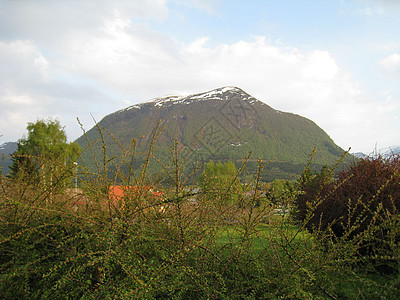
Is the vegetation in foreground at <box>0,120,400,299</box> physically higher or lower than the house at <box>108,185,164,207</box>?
lower

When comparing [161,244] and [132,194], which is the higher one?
[132,194]

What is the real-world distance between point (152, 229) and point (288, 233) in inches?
61.3

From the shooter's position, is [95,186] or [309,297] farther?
[95,186]

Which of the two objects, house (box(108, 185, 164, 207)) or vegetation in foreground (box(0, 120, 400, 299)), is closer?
vegetation in foreground (box(0, 120, 400, 299))

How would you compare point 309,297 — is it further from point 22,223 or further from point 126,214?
point 22,223

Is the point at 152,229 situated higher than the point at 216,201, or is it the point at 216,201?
the point at 216,201

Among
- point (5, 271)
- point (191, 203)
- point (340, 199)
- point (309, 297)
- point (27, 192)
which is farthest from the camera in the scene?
point (340, 199)

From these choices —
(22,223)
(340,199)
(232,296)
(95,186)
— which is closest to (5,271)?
(22,223)

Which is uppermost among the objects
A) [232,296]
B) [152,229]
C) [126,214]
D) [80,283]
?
[126,214]

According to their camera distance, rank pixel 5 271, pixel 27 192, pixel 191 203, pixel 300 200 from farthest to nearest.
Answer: pixel 300 200
pixel 27 192
pixel 191 203
pixel 5 271

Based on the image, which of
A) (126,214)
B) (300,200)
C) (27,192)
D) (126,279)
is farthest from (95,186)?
(300,200)

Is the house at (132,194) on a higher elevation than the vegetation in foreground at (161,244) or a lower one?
higher

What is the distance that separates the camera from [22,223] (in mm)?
2662

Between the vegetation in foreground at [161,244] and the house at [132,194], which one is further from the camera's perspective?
the house at [132,194]
